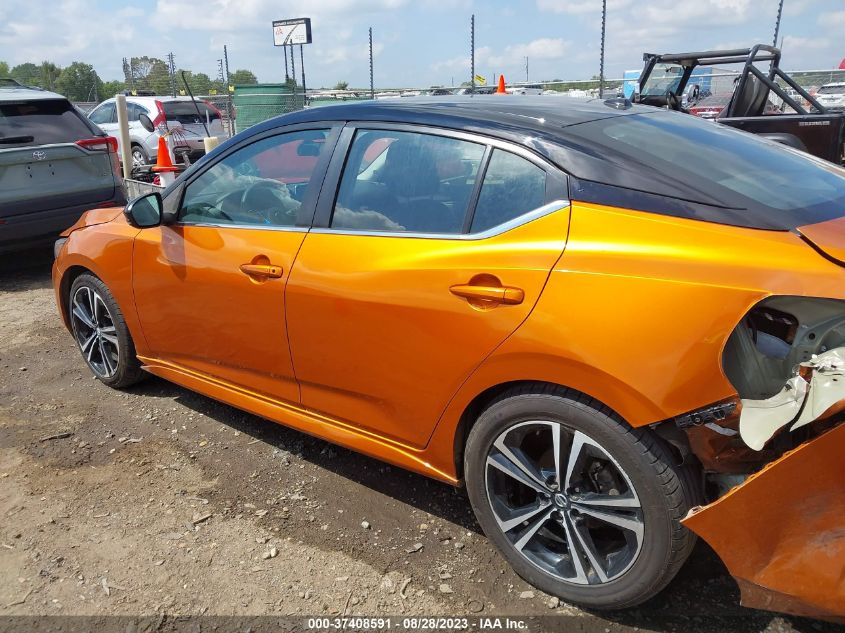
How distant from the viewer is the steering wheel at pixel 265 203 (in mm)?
3090

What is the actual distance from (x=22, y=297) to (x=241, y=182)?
417 cm

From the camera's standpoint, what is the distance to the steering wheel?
309 centimetres

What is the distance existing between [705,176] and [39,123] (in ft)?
22.3

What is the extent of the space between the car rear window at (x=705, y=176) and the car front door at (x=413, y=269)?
21 centimetres

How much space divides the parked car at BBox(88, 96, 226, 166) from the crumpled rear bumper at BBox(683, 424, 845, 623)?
14.2 metres

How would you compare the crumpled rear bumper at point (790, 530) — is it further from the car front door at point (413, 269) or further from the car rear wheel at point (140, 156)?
the car rear wheel at point (140, 156)

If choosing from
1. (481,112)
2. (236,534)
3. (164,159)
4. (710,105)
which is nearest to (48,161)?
(164,159)

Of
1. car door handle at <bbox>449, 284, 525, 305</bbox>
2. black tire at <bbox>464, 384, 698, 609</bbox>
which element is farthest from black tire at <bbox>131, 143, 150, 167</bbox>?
black tire at <bbox>464, 384, 698, 609</bbox>

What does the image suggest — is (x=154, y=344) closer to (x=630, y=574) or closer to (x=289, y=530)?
(x=289, y=530)

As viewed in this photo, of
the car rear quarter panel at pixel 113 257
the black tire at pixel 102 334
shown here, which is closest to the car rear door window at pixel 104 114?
the black tire at pixel 102 334

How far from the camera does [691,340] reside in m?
1.91

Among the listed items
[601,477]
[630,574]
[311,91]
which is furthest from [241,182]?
[311,91]

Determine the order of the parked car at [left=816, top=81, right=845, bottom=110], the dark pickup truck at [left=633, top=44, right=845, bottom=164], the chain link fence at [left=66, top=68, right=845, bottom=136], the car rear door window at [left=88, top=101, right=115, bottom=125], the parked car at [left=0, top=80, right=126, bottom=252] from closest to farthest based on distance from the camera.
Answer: the parked car at [left=0, top=80, right=126, bottom=252] < the dark pickup truck at [left=633, top=44, right=845, bottom=164] < the chain link fence at [left=66, top=68, right=845, bottom=136] < the car rear door window at [left=88, top=101, right=115, bottom=125] < the parked car at [left=816, top=81, right=845, bottom=110]

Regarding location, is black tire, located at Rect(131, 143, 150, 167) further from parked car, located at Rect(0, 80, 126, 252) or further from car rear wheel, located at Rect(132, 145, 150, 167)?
parked car, located at Rect(0, 80, 126, 252)
